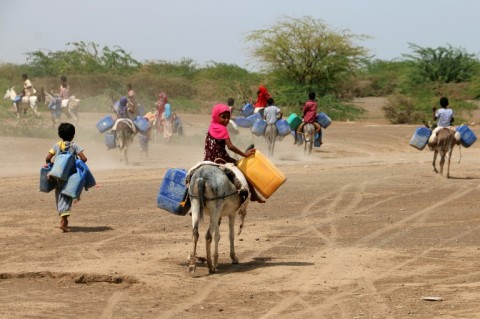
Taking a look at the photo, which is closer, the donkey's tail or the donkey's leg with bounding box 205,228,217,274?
the donkey's tail

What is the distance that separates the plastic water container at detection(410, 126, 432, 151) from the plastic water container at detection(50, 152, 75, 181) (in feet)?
40.0

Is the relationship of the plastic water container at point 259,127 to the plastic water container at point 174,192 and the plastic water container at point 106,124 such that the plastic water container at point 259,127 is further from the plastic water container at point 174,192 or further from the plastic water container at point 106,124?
the plastic water container at point 174,192

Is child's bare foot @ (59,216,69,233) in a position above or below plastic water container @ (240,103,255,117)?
below

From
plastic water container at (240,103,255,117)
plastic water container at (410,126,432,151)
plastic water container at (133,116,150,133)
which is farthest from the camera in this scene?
plastic water container at (240,103,255,117)

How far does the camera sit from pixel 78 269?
12.4 meters

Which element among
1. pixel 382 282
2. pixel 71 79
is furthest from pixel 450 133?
pixel 71 79

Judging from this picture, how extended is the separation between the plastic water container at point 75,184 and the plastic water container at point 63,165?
9 centimetres

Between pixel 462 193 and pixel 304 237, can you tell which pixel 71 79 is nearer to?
pixel 462 193

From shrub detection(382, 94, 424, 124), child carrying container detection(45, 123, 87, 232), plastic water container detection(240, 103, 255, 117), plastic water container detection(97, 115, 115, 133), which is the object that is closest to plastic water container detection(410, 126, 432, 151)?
plastic water container detection(97, 115, 115, 133)

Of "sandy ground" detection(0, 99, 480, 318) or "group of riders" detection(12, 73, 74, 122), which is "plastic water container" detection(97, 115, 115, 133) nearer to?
"sandy ground" detection(0, 99, 480, 318)

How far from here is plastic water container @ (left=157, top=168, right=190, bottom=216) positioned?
1266 cm

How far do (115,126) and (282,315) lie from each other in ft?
59.5

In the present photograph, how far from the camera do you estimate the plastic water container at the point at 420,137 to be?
25.6 metres

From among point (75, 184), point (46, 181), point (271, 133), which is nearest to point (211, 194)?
point (75, 184)
